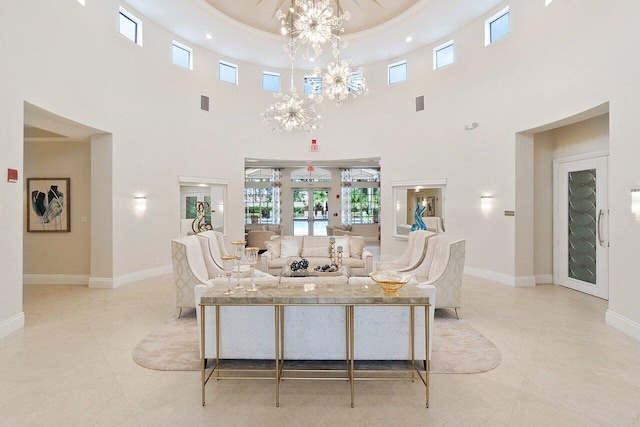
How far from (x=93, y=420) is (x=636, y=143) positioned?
614 centimetres

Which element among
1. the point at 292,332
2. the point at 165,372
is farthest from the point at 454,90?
the point at 165,372

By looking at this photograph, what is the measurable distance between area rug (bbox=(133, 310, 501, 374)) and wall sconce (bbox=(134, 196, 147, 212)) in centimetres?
339

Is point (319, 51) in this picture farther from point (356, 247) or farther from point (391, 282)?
point (391, 282)

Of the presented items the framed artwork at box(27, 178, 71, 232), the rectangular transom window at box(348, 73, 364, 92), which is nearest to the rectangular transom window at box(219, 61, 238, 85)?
the rectangular transom window at box(348, 73, 364, 92)

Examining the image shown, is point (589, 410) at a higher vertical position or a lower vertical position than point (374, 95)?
lower

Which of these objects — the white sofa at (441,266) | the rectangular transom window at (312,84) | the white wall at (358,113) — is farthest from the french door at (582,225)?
the rectangular transom window at (312,84)

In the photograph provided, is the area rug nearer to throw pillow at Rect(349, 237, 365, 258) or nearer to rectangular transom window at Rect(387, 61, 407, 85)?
throw pillow at Rect(349, 237, 365, 258)

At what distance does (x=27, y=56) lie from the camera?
4.19 m

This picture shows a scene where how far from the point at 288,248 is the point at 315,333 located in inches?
151

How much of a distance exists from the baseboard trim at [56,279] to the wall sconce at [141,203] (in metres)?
1.64

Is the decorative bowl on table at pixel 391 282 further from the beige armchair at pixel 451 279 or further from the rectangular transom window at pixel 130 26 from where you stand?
the rectangular transom window at pixel 130 26

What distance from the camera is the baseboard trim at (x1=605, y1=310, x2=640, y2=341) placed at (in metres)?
3.75

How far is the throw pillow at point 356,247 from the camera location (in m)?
6.71

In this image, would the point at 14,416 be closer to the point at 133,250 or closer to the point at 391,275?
the point at 391,275
